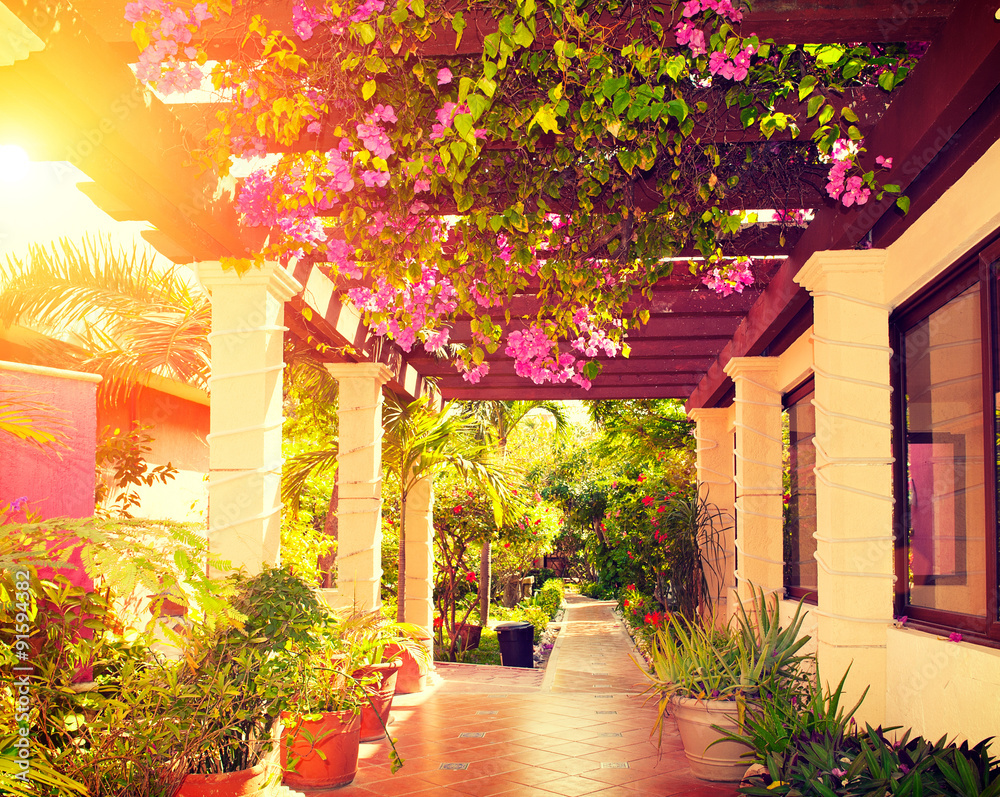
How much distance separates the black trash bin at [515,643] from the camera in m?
10.1

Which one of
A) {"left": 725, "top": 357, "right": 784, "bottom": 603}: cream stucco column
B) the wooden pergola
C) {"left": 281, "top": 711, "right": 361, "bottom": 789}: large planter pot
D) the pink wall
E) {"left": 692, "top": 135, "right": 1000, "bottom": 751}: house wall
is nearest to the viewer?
the wooden pergola

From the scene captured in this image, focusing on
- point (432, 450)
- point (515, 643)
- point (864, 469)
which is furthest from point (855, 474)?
point (515, 643)

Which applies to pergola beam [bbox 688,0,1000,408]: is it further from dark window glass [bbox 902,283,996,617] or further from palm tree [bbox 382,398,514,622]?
palm tree [bbox 382,398,514,622]

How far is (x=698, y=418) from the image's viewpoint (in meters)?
9.04

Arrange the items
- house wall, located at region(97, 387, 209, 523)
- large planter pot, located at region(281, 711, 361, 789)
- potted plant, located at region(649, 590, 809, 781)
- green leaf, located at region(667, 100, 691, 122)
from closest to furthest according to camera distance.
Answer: green leaf, located at region(667, 100, 691, 122) → large planter pot, located at region(281, 711, 361, 789) → potted plant, located at region(649, 590, 809, 781) → house wall, located at region(97, 387, 209, 523)

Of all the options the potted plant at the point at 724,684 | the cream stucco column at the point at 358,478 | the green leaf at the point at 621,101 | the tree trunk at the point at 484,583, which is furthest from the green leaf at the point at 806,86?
the tree trunk at the point at 484,583

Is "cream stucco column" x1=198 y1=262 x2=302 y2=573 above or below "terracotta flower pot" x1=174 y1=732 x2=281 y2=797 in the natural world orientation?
above

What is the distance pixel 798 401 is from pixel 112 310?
19.4 ft

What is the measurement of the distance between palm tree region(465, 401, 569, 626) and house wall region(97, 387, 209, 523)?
5424 mm

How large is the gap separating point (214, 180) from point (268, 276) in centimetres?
56

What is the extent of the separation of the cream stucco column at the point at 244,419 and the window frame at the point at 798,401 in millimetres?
3685

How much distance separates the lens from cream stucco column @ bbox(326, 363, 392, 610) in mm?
6266

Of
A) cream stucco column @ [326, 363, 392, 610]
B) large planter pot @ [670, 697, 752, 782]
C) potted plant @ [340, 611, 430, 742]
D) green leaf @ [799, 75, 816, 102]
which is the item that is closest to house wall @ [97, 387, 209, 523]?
cream stucco column @ [326, 363, 392, 610]

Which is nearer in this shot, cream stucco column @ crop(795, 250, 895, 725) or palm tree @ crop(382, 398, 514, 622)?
cream stucco column @ crop(795, 250, 895, 725)
